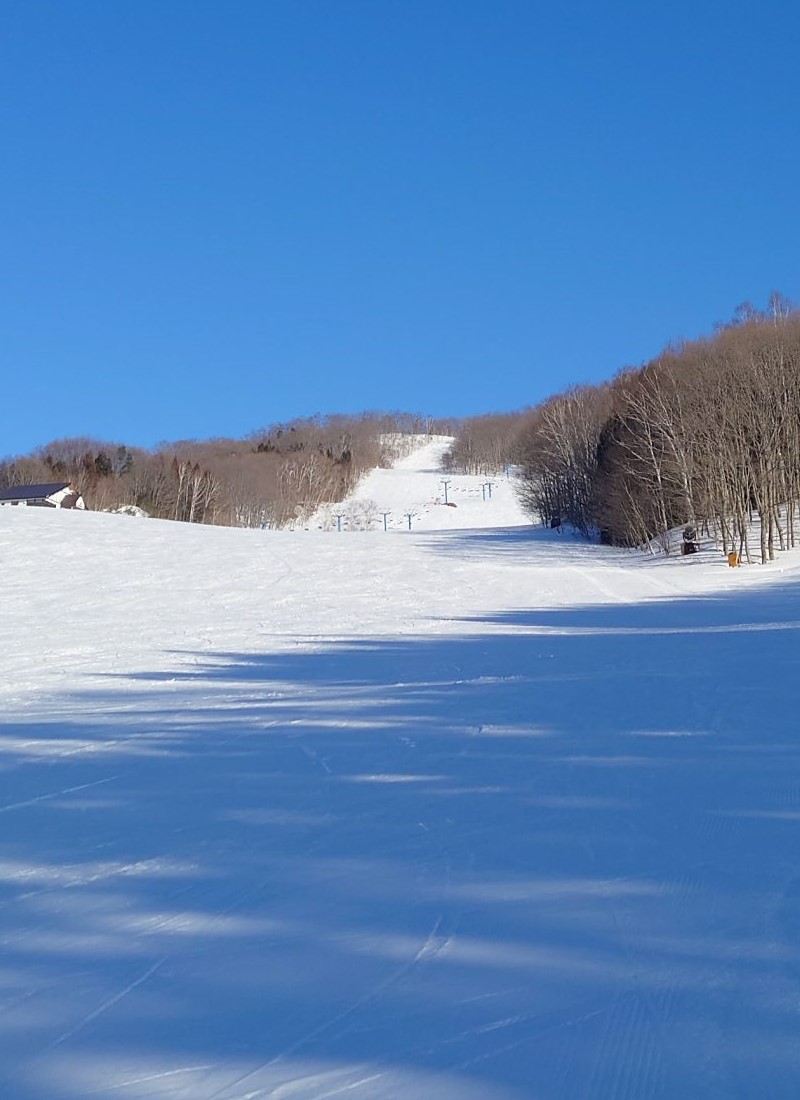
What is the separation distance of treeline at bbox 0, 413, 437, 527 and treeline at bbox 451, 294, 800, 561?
5208 cm

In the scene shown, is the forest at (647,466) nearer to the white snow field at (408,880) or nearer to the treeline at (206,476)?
the treeline at (206,476)

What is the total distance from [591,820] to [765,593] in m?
20.4

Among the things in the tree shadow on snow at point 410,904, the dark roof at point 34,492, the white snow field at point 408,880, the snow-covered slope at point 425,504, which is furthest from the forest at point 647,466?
the tree shadow on snow at point 410,904

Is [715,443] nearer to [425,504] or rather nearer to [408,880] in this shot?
[408,880]

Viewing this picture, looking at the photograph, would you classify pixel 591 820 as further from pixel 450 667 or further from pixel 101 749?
pixel 450 667

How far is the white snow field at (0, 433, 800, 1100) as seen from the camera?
10.9 ft

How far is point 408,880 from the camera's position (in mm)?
4945

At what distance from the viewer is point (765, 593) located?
81.0ft

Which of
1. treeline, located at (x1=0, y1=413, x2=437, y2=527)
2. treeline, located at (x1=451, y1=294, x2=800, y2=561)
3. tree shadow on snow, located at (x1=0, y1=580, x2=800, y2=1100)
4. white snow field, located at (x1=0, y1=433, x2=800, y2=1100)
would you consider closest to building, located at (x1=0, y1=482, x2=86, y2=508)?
treeline, located at (x1=0, y1=413, x2=437, y2=527)

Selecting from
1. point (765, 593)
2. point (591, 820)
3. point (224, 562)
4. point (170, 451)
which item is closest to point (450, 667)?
point (591, 820)

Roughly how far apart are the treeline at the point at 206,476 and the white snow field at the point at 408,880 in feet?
269

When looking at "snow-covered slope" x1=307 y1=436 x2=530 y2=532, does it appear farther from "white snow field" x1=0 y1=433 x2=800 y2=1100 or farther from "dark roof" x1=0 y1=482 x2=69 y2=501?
"white snow field" x1=0 y1=433 x2=800 y2=1100

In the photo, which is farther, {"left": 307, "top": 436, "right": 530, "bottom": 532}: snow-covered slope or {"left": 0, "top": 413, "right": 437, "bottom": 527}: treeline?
{"left": 307, "top": 436, "right": 530, "bottom": 532}: snow-covered slope

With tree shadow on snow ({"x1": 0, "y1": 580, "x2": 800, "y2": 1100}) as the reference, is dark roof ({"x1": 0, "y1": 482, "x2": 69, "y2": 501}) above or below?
above
